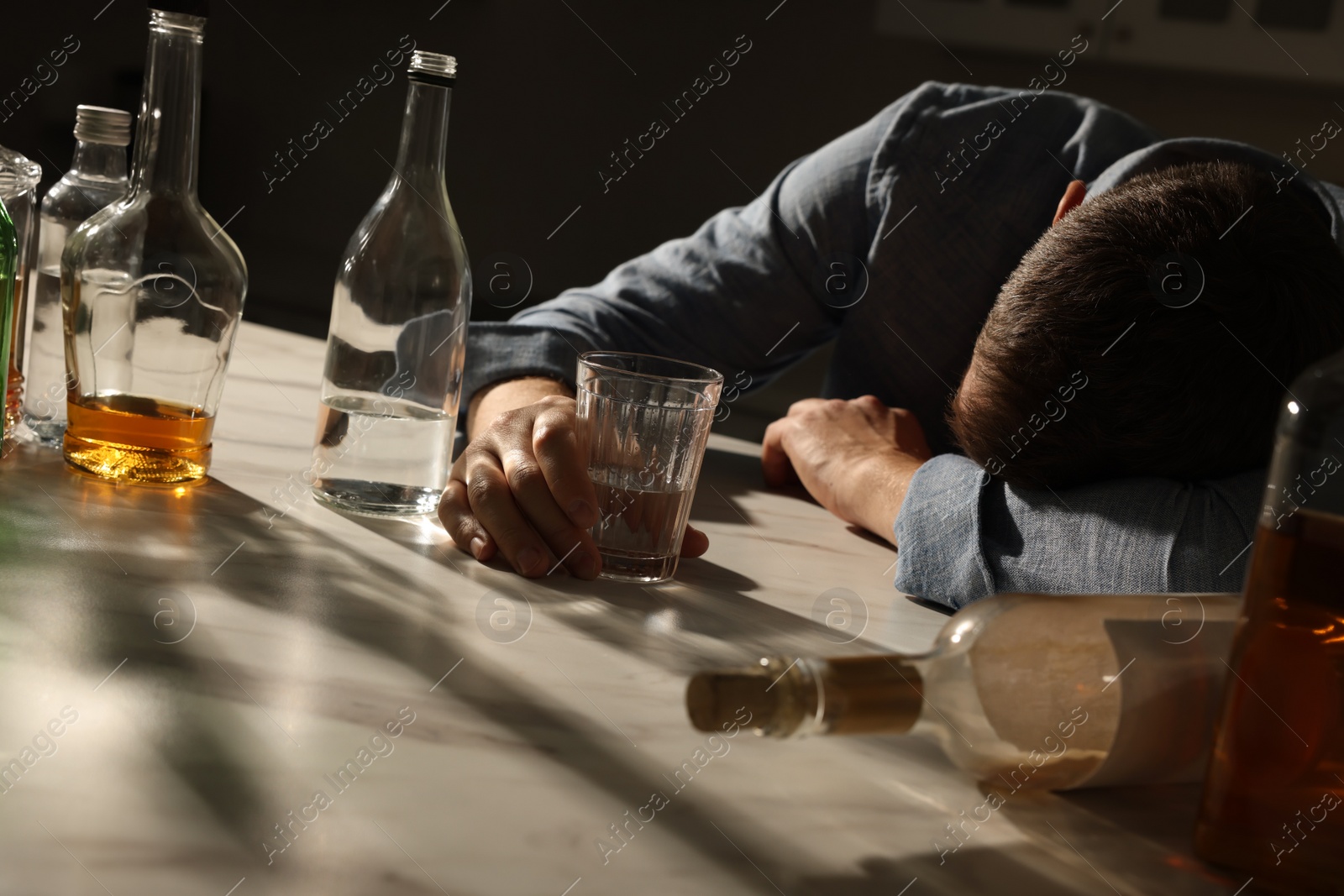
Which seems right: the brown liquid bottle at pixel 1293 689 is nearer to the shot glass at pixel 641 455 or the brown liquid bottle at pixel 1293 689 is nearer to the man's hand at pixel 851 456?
the shot glass at pixel 641 455

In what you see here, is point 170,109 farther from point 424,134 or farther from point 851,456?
point 851,456

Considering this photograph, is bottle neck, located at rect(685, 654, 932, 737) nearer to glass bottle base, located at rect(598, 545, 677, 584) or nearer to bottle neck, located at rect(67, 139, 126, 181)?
glass bottle base, located at rect(598, 545, 677, 584)

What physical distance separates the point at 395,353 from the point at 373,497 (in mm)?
Result: 112

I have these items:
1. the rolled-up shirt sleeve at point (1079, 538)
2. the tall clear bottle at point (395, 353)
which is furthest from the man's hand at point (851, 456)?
the tall clear bottle at point (395, 353)

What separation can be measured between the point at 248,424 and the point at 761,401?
1636 millimetres

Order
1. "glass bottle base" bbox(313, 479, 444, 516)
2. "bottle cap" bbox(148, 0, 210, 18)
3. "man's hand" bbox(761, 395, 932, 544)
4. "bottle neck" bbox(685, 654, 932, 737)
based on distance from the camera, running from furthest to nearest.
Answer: "man's hand" bbox(761, 395, 932, 544) < "glass bottle base" bbox(313, 479, 444, 516) < "bottle cap" bbox(148, 0, 210, 18) < "bottle neck" bbox(685, 654, 932, 737)

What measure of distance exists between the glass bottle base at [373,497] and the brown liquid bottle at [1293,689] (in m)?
0.60

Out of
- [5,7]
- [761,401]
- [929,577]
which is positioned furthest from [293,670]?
[5,7]

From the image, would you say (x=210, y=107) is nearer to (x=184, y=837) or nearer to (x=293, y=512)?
(x=293, y=512)

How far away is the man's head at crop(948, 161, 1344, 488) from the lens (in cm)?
86

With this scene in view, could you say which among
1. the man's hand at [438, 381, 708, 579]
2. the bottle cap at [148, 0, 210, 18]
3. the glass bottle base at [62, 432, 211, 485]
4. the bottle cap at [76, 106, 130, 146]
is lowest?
the glass bottle base at [62, 432, 211, 485]

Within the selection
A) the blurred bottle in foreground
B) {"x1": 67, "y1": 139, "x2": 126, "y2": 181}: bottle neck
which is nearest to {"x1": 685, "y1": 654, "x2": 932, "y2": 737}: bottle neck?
the blurred bottle in foreground

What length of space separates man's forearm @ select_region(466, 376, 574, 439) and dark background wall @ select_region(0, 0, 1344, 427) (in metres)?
1.41

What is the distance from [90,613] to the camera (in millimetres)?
614
